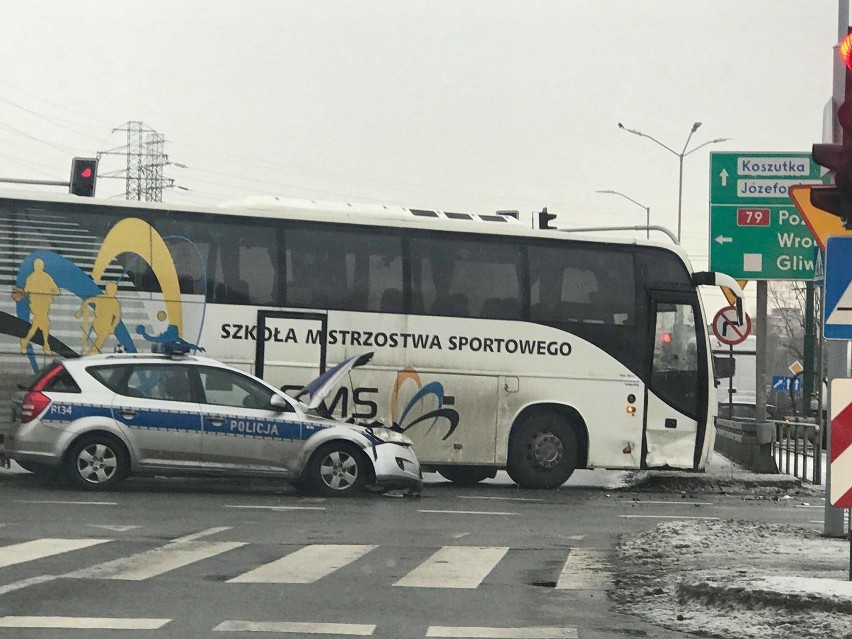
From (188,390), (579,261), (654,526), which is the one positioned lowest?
(654,526)

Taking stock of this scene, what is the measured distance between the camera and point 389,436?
17719mm

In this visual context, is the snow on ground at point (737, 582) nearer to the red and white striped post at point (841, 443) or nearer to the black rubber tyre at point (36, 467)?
the red and white striped post at point (841, 443)

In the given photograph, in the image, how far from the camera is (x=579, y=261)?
69.2ft

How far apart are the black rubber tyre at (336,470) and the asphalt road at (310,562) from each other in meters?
0.27

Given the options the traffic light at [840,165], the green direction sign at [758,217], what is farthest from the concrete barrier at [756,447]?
the traffic light at [840,165]

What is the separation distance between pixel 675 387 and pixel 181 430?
290 inches

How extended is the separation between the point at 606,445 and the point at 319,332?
422 centimetres

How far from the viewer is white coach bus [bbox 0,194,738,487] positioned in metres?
19.3

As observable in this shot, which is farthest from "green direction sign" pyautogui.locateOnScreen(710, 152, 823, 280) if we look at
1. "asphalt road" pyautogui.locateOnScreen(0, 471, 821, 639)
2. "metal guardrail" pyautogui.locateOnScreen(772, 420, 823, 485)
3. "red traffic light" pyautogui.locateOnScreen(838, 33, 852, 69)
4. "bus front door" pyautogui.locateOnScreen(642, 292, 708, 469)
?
"red traffic light" pyautogui.locateOnScreen(838, 33, 852, 69)

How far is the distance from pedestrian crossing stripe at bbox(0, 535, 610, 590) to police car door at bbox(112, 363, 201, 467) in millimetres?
4909

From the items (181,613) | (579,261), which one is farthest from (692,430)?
(181,613)

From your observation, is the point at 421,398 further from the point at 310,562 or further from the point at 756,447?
the point at 310,562

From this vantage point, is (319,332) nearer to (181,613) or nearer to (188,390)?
(188,390)

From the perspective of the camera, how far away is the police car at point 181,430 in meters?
17.0
